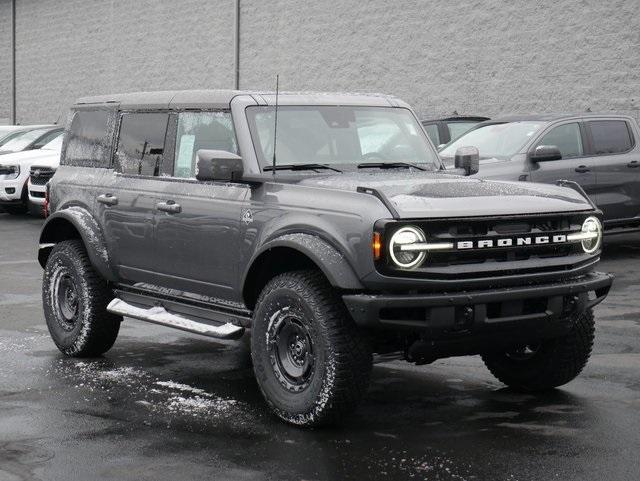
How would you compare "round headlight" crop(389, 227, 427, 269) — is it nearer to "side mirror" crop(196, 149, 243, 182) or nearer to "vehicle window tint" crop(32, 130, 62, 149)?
"side mirror" crop(196, 149, 243, 182)

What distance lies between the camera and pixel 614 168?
47.0ft

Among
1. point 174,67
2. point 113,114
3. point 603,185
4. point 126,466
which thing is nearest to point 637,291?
point 603,185

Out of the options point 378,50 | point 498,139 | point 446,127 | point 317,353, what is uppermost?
point 378,50

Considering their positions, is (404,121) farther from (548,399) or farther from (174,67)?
(174,67)

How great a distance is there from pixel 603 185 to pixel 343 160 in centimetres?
777

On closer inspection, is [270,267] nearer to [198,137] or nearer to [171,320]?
[171,320]

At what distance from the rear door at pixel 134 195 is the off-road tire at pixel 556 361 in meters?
2.44

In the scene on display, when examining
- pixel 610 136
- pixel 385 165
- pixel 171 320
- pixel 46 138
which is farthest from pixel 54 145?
pixel 385 165

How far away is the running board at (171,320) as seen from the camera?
6840mm

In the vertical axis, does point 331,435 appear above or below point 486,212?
below

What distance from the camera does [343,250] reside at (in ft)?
19.5

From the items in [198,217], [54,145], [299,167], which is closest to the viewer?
[299,167]

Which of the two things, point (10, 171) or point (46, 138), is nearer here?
point (10, 171)

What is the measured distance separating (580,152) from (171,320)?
8.33 m
